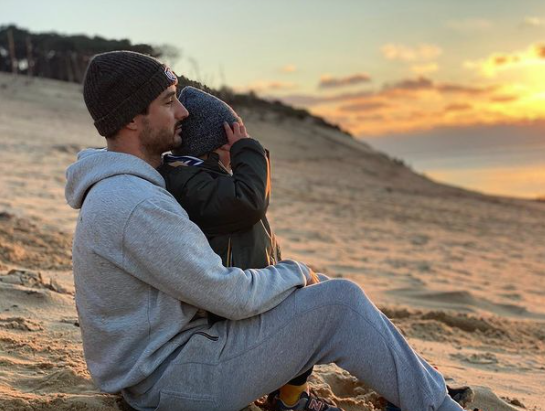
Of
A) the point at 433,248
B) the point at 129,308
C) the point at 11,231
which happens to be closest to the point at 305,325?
the point at 129,308

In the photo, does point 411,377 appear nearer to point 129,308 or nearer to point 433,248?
point 129,308

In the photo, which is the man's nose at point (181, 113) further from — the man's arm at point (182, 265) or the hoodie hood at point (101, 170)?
the man's arm at point (182, 265)

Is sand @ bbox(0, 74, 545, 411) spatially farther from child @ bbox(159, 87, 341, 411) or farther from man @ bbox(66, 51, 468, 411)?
child @ bbox(159, 87, 341, 411)

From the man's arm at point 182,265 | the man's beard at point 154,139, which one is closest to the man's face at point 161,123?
the man's beard at point 154,139

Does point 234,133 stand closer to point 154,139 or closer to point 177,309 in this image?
point 154,139

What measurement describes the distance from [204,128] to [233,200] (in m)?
0.45

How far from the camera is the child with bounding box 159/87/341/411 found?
99.2 inches

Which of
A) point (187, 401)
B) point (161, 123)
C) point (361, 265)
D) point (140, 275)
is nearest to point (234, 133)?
point (161, 123)

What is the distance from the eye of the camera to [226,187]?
2.50 m

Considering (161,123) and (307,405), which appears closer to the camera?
(161,123)

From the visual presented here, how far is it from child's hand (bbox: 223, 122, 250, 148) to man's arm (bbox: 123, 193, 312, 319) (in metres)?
0.43

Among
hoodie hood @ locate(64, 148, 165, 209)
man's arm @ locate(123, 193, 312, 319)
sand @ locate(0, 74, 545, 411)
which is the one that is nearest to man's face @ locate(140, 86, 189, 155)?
hoodie hood @ locate(64, 148, 165, 209)

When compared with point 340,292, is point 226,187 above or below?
above

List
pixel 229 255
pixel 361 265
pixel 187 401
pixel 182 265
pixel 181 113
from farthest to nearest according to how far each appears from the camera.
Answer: pixel 361 265 → pixel 181 113 → pixel 229 255 → pixel 187 401 → pixel 182 265
